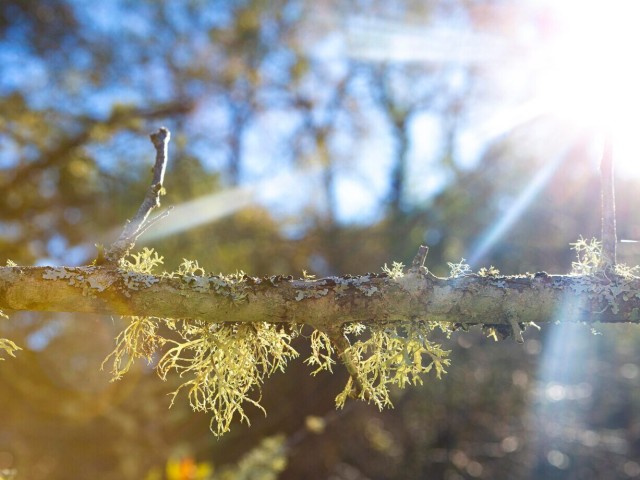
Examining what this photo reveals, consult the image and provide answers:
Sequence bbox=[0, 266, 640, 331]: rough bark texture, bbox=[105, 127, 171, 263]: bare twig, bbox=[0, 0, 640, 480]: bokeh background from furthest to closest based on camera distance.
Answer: bbox=[0, 0, 640, 480]: bokeh background, bbox=[105, 127, 171, 263]: bare twig, bbox=[0, 266, 640, 331]: rough bark texture

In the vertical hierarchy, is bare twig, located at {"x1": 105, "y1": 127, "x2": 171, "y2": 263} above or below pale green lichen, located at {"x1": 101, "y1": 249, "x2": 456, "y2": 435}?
above

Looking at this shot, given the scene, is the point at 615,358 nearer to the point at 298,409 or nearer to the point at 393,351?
the point at 298,409

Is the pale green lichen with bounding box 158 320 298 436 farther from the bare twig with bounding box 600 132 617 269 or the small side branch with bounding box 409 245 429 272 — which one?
the bare twig with bounding box 600 132 617 269

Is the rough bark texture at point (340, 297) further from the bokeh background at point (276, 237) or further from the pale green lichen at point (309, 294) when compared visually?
the bokeh background at point (276, 237)

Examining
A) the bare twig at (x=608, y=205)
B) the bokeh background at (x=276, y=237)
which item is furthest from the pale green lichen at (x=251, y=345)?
the bokeh background at (x=276, y=237)

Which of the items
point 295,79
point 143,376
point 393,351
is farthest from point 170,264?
point 393,351

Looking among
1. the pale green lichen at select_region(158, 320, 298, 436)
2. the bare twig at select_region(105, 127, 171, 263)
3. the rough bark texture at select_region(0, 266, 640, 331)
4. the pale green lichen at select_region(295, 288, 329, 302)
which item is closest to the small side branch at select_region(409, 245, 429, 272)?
the rough bark texture at select_region(0, 266, 640, 331)

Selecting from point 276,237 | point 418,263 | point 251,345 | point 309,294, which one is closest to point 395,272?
point 418,263
